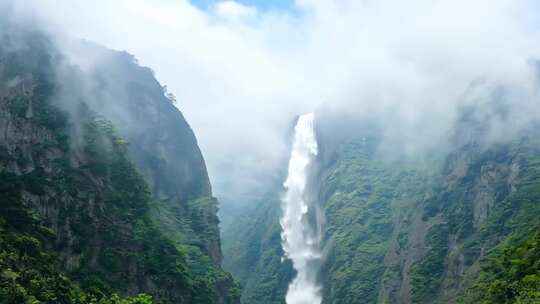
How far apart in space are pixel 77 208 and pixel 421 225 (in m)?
59.1

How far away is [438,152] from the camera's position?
372 ft

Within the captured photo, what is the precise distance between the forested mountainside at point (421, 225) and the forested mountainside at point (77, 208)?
2724 cm

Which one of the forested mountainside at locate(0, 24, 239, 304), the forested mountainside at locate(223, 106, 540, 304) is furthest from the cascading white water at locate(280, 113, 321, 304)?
the forested mountainside at locate(0, 24, 239, 304)

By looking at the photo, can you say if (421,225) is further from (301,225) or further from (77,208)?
(77,208)

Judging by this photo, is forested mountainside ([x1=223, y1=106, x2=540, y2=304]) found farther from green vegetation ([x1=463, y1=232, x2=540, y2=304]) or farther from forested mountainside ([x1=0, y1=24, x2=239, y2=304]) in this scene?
forested mountainside ([x1=0, y1=24, x2=239, y2=304])

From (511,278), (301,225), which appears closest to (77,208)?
(511,278)

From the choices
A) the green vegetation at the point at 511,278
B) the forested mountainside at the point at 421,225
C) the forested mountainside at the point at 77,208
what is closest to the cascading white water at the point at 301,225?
the forested mountainside at the point at 421,225

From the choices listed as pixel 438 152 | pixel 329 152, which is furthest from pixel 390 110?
pixel 438 152

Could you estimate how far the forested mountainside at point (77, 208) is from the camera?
39156mm

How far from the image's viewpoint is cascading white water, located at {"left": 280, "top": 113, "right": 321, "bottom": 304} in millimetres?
112438

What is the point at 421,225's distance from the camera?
93.2 m

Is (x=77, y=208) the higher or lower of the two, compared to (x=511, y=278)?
lower

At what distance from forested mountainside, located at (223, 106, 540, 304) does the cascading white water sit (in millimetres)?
2553

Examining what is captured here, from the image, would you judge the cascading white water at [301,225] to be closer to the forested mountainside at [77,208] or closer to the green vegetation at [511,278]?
the forested mountainside at [77,208]
